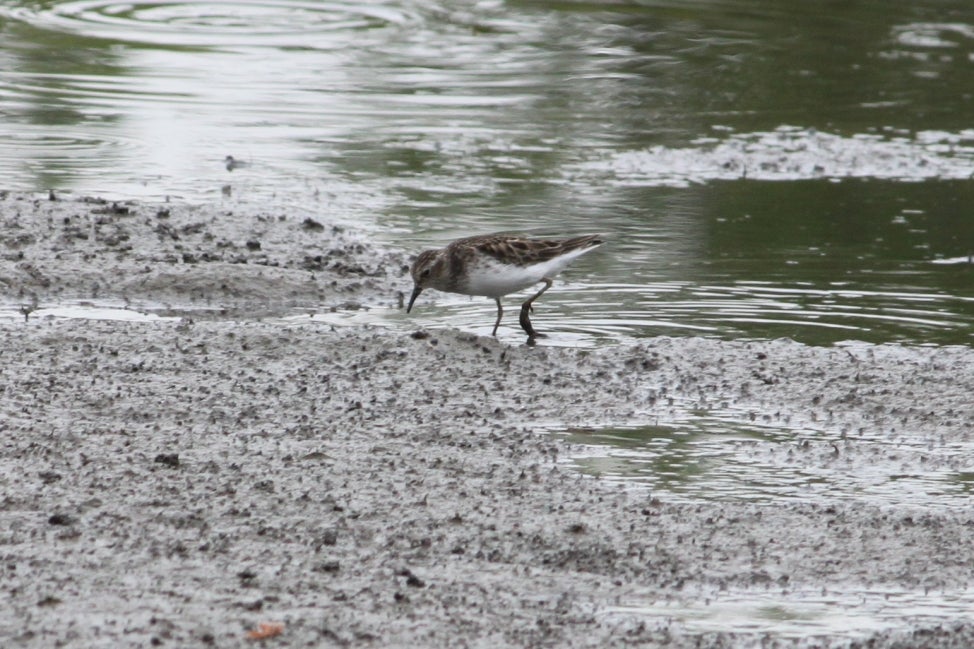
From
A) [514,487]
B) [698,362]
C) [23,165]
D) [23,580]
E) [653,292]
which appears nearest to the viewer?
[23,580]

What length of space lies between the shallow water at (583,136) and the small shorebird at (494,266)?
343 millimetres

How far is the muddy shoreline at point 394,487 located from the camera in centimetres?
511

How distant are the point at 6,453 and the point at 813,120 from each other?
38.5 feet

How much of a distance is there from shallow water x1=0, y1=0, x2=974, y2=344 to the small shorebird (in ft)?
1.13

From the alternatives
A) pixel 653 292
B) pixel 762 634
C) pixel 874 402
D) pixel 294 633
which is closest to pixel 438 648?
pixel 294 633

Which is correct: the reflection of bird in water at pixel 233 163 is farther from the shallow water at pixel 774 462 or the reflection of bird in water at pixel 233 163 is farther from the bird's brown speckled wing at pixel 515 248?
the shallow water at pixel 774 462

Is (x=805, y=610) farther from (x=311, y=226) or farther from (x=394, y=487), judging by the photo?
(x=311, y=226)

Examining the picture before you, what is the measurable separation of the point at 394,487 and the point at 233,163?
25.8ft

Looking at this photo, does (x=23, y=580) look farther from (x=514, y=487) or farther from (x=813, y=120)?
(x=813, y=120)

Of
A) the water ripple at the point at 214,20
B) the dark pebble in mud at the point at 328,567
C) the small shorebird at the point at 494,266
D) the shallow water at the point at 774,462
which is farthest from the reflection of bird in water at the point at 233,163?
the dark pebble in mud at the point at 328,567

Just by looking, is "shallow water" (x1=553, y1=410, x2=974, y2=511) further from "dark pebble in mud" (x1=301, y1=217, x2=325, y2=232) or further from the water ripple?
the water ripple

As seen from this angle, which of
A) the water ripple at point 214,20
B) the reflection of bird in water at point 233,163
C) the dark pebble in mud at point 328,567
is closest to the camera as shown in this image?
the dark pebble in mud at point 328,567

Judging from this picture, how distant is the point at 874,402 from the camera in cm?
788

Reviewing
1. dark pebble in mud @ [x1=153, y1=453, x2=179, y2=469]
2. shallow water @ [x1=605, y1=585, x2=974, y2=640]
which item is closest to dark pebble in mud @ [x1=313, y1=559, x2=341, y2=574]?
shallow water @ [x1=605, y1=585, x2=974, y2=640]
